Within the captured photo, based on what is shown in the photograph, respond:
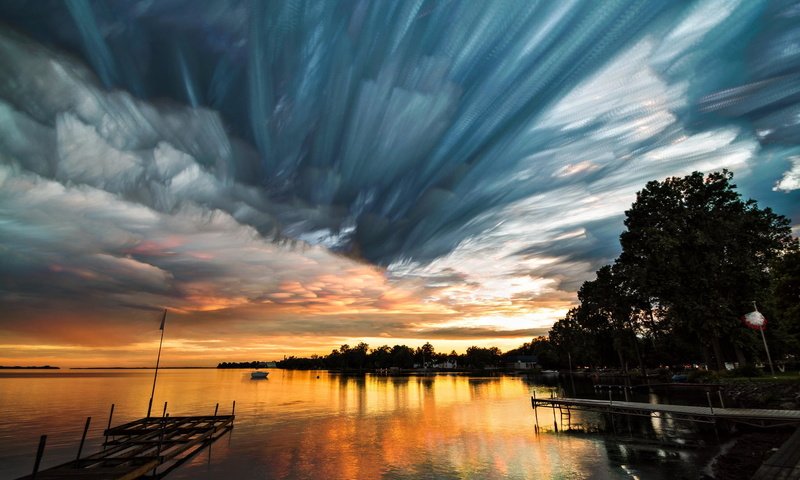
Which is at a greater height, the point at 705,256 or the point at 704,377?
the point at 705,256

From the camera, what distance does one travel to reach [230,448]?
36812 millimetres

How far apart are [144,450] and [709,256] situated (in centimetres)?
6749

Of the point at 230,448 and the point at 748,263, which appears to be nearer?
the point at 230,448

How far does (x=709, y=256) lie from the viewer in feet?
169

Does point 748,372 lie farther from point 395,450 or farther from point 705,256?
point 395,450

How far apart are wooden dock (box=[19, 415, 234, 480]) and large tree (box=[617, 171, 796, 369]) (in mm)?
59545

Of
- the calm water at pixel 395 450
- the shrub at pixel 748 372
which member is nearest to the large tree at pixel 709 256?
the shrub at pixel 748 372

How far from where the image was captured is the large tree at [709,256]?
51.7m

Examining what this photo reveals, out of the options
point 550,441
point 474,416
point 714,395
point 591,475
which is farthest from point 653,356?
point 591,475

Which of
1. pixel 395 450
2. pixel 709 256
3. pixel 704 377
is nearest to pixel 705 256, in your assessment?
pixel 709 256

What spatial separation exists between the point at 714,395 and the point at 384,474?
172 ft

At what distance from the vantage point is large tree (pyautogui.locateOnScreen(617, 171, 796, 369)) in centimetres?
5169

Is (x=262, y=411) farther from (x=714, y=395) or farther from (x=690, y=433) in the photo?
(x=714, y=395)

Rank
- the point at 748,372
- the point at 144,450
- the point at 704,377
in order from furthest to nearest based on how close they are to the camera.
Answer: the point at 704,377, the point at 748,372, the point at 144,450
